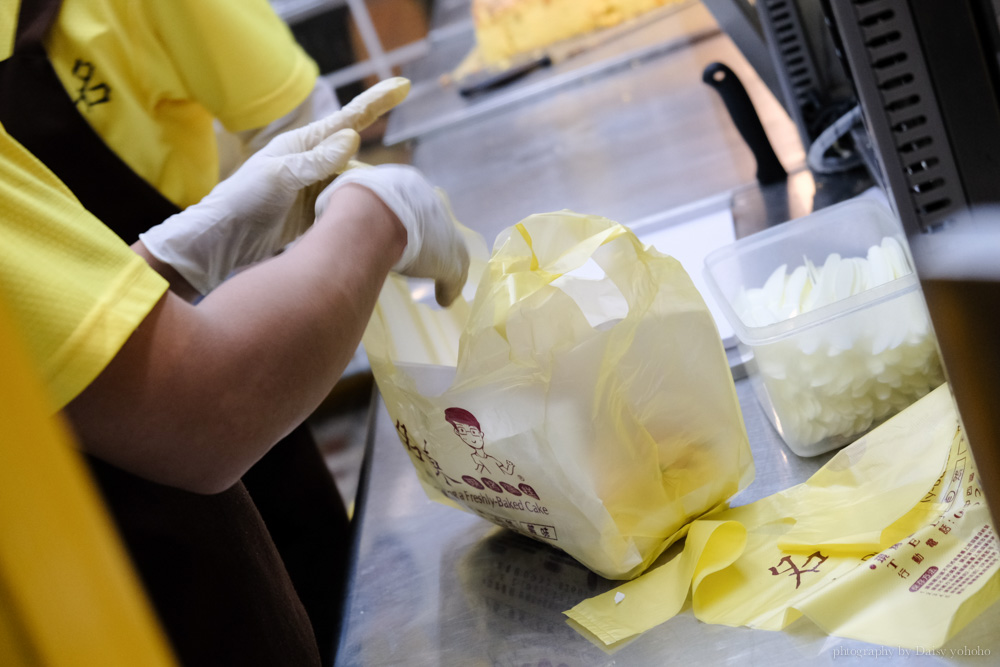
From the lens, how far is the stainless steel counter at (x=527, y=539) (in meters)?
0.73

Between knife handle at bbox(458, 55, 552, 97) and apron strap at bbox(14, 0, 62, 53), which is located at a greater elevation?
apron strap at bbox(14, 0, 62, 53)

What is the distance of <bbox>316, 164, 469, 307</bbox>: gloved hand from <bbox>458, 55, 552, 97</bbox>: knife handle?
6.25 feet

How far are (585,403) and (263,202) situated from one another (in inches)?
18.0

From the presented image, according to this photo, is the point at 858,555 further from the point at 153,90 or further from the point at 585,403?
the point at 153,90

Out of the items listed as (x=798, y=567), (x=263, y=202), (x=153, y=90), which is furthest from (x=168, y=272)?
(x=798, y=567)

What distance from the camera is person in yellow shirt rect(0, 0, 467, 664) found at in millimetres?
545

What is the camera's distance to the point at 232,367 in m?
0.61

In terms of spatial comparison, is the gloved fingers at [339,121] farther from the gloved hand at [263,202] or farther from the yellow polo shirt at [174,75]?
the yellow polo shirt at [174,75]

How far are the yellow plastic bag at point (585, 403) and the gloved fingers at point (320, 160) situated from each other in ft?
0.74

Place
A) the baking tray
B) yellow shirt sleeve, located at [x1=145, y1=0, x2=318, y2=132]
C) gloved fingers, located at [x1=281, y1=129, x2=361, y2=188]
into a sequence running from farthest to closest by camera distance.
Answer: the baking tray
yellow shirt sleeve, located at [x1=145, y1=0, x2=318, y2=132]
gloved fingers, located at [x1=281, y1=129, x2=361, y2=188]

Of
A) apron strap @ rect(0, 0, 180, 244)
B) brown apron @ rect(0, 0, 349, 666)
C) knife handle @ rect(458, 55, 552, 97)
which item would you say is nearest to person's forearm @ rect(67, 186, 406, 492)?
brown apron @ rect(0, 0, 349, 666)

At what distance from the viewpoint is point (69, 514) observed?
9.2 inches

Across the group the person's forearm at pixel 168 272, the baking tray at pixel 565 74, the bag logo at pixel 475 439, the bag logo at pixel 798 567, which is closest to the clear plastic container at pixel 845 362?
the bag logo at pixel 798 567

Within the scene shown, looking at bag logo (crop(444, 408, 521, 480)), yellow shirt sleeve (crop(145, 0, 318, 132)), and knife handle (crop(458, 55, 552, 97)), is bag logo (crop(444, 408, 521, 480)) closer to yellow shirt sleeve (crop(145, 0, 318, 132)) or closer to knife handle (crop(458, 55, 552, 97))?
yellow shirt sleeve (crop(145, 0, 318, 132))
